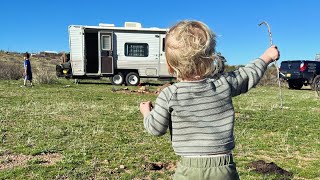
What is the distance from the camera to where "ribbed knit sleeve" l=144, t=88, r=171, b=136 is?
7.29ft

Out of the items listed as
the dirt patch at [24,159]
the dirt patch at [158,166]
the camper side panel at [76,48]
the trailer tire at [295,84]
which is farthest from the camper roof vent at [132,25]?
the dirt patch at [158,166]

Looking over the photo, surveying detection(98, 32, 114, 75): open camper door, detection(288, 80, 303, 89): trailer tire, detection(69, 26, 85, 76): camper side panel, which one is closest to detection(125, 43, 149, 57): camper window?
detection(98, 32, 114, 75): open camper door

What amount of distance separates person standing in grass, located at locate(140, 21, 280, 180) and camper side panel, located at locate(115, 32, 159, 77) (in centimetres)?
1866

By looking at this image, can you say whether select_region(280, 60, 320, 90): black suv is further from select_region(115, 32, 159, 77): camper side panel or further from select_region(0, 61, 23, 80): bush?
select_region(0, 61, 23, 80): bush

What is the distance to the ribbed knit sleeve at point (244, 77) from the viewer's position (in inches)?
91.5

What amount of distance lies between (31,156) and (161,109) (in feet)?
11.2

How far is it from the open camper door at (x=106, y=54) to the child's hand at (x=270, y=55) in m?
18.4

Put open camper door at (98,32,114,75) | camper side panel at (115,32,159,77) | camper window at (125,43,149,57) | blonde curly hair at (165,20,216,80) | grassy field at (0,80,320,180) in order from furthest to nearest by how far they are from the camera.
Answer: camper window at (125,43,149,57), camper side panel at (115,32,159,77), open camper door at (98,32,114,75), grassy field at (0,80,320,180), blonde curly hair at (165,20,216,80)

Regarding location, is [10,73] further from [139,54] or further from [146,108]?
[146,108]

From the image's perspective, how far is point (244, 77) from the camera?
7.71 feet

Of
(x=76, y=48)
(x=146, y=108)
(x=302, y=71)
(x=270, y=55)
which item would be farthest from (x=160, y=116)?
(x=302, y=71)

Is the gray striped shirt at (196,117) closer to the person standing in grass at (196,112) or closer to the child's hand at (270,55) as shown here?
the person standing in grass at (196,112)

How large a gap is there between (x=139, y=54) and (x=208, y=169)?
19.0 meters

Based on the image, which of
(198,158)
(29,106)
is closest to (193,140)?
(198,158)
